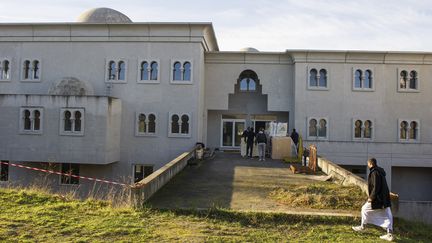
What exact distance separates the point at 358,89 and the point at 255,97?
695cm

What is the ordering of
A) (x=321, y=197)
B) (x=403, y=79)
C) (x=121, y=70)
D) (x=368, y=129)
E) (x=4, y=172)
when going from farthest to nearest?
(x=403, y=79), (x=368, y=129), (x=121, y=70), (x=4, y=172), (x=321, y=197)

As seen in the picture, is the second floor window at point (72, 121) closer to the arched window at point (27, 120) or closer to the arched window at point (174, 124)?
the arched window at point (27, 120)

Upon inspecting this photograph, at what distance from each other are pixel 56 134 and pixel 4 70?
7306mm

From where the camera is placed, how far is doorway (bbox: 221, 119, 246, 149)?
28031mm

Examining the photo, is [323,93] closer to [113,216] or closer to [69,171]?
[69,171]

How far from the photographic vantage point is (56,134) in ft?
73.2

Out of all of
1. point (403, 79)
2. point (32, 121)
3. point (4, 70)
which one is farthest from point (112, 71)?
point (403, 79)

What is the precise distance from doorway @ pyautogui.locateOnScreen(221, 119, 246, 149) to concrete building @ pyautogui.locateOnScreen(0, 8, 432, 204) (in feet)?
5.37

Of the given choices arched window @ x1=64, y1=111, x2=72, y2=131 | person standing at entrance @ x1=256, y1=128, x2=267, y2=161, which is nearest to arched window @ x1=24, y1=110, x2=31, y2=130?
arched window @ x1=64, y1=111, x2=72, y2=131

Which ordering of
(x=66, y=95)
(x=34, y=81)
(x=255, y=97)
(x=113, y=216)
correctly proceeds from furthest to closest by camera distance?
(x=255, y=97) < (x=34, y=81) < (x=66, y=95) < (x=113, y=216)

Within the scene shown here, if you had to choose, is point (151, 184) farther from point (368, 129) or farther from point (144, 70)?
point (368, 129)

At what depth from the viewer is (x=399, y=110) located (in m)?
25.8

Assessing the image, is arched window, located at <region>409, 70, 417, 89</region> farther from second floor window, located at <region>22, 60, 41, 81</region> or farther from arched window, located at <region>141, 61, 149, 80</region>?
second floor window, located at <region>22, 60, 41, 81</region>

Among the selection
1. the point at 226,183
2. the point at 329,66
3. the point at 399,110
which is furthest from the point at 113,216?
the point at 399,110
